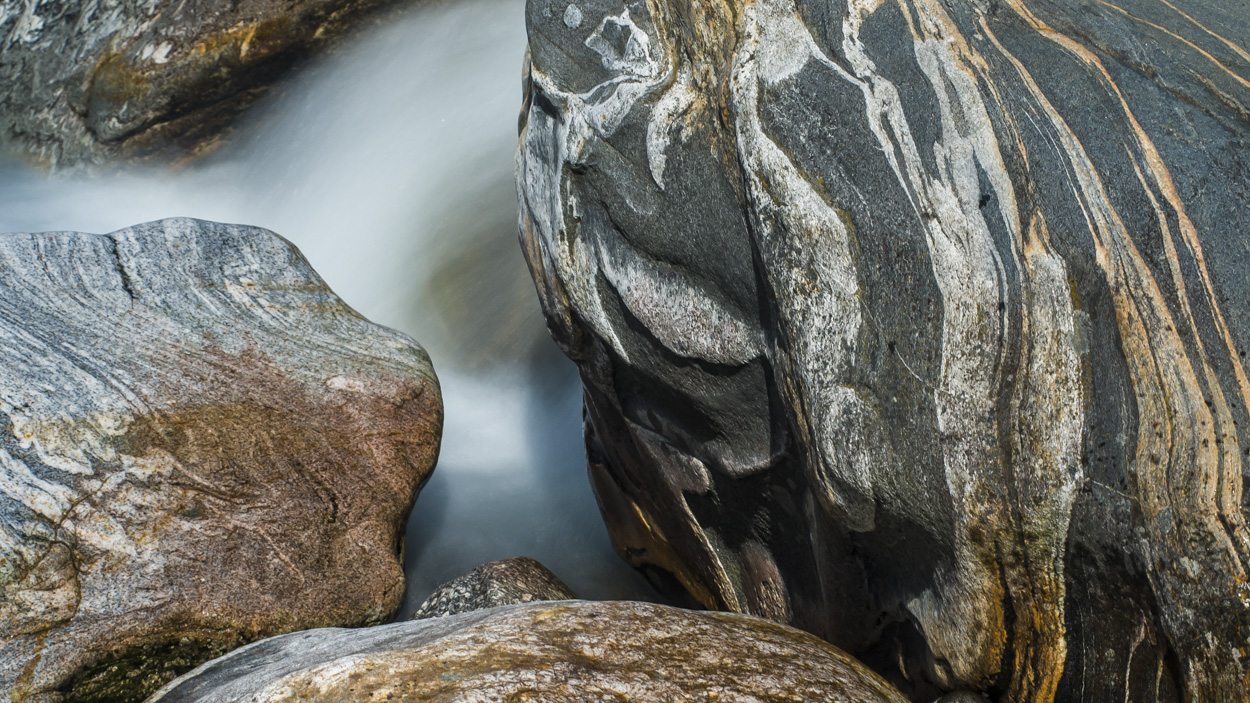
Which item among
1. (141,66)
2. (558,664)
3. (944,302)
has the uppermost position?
(944,302)

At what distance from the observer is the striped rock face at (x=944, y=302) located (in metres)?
1.78

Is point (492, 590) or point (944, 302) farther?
point (492, 590)

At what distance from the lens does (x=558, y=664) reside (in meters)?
1.79

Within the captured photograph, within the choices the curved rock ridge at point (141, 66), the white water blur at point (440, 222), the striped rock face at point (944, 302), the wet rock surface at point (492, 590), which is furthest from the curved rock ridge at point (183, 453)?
the curved rock ridge at point (141, 66)

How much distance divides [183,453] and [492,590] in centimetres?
110

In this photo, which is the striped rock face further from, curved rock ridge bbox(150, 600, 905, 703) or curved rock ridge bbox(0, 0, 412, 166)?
curved rock ridge bbox(0, 0, 412, 166)

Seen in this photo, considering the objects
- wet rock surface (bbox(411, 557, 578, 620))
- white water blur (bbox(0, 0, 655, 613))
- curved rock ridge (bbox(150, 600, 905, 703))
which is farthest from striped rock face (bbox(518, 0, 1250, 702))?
A: white water blur (bbox(0, 0, 655, 613))

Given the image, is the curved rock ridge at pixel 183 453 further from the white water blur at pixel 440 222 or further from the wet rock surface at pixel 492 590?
the white water blur at pixel 440 222

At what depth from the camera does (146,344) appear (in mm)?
3086

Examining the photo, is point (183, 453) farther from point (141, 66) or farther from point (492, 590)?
point (141, 66)

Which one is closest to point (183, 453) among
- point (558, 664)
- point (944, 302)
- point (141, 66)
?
point (558, 664)

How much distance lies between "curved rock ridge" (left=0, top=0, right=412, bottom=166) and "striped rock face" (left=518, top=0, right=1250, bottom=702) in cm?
396

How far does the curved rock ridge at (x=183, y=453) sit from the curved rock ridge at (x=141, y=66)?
273 centimetres

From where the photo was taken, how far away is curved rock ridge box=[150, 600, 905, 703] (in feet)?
5.66
